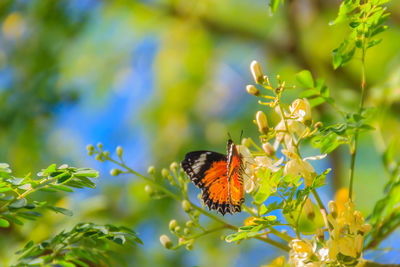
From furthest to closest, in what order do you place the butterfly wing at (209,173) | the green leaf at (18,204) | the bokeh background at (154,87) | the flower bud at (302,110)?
the bokeh background at (154,87) → the butterfly wing at (209,173) → the flower bud at (302,110) → the green leaf at (18,204)

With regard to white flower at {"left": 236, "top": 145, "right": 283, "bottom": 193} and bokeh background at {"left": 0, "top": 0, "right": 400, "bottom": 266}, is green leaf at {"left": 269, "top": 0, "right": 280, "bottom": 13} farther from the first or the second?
bokeh background at {"left": 0, "top": 0, "right": 400, "bottom": 266}

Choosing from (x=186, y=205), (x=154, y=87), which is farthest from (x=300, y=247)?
(x=154, y=87)

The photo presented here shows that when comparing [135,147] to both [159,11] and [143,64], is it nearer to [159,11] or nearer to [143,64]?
[143,64]

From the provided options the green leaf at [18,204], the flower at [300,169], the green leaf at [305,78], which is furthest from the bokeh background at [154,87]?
the green leaf at [18,204]

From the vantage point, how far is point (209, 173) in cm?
122

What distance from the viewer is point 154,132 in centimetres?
388

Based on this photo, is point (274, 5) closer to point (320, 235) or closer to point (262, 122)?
point (262, 122)

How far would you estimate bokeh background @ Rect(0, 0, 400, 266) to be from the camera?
8.63 feet

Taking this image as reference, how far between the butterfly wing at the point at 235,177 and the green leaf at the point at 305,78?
0.89 ft

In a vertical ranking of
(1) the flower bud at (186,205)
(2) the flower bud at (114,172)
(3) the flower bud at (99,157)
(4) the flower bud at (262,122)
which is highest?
(3) the flower bud at (99,157)

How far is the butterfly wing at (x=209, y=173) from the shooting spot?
1187 millimetres

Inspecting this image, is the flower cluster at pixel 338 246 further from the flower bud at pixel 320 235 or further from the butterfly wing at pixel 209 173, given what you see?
the butterfly wing at pixel 209 173

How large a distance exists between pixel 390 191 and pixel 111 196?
250cm

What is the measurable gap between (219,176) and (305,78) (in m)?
0.34
